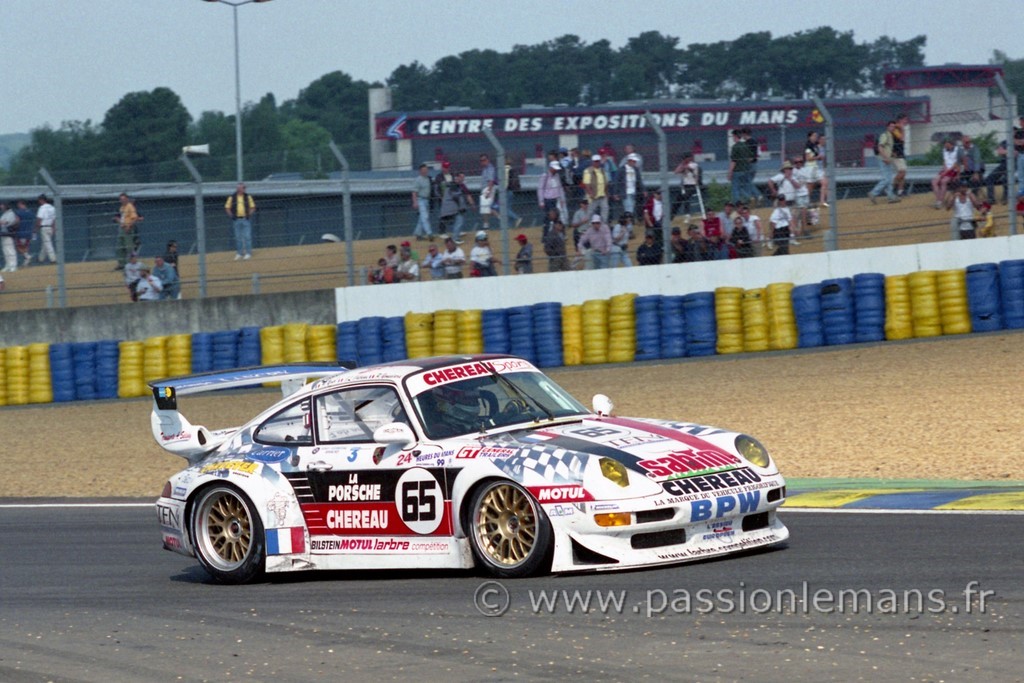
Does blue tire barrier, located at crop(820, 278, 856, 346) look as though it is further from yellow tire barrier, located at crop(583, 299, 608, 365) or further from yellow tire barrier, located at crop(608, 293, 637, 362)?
yellow tire barrier, located at crop(583, 299, 608, 365)

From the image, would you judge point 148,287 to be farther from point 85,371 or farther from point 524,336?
point 524,336

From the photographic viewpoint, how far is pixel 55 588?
859 cm

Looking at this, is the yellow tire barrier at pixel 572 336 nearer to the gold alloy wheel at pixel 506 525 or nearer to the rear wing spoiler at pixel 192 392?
the rear wing spoiler at pixel 192 392

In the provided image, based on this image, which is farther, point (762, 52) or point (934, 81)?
point (762, 52)

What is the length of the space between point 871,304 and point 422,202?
22.6 ft

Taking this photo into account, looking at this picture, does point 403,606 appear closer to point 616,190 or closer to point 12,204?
point 616,190

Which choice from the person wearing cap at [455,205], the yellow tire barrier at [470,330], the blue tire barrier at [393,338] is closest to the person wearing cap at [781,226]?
the yellow tire barrier at [470,330]

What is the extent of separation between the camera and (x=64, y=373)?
22.7 m

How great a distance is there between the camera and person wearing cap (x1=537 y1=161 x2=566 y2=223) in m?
20.9

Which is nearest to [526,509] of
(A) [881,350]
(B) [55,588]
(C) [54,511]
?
(B) [55,588]

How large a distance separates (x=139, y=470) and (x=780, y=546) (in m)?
8.73

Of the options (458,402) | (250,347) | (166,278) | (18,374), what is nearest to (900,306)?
(250,347)

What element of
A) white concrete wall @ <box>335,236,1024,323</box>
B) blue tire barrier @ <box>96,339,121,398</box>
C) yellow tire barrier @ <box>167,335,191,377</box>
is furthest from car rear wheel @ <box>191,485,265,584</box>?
blue tire barrier @ <box>96,339,121,398</box>

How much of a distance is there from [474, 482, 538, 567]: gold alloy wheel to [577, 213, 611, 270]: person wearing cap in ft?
44.5
